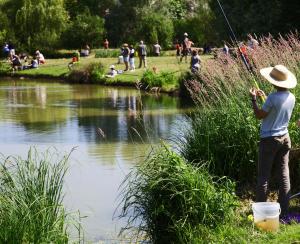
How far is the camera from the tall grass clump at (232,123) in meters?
9.31

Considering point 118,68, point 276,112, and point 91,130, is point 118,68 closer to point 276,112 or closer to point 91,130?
point 91,130

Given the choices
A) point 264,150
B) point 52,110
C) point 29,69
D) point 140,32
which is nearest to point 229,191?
point 264,150

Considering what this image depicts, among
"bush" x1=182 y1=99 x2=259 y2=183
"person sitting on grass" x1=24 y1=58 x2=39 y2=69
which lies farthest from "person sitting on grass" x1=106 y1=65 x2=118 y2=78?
"bush" x1=182 y1=99 x2=259 y2=183

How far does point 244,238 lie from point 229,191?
1.08m

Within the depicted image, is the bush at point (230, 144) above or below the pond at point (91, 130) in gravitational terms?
above

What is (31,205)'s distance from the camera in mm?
6332

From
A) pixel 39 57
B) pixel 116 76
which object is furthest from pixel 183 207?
pixel 39 57

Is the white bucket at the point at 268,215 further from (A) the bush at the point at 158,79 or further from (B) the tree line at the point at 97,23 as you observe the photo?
(B) the tree line at the point at 97,23

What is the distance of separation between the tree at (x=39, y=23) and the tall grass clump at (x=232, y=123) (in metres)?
39.9

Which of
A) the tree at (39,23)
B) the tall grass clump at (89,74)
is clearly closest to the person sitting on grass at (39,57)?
the tree at (39,23)

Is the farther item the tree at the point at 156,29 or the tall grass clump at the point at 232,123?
the tree at the point at 156,29

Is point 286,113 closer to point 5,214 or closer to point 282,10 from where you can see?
point 5,214

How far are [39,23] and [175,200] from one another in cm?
4291

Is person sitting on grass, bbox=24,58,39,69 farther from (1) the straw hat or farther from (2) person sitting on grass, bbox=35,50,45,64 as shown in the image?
(1) the straw hat
